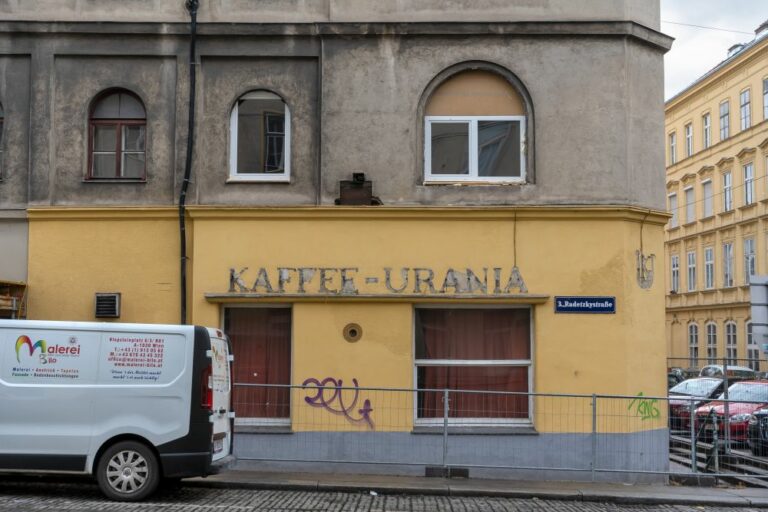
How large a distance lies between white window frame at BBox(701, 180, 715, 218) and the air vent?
42.9 metres

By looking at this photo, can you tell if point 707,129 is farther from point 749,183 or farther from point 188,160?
point 188,160

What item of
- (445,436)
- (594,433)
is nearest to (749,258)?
(594,433)

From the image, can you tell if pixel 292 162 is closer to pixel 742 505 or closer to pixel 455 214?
pixel 455 214

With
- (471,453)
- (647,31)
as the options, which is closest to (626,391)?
(471,453)

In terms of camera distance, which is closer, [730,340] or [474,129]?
[474,129]

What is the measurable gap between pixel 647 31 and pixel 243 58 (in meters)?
6.25

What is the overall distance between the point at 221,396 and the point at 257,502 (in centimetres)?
133

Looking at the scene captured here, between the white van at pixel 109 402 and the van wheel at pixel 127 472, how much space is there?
0.01m

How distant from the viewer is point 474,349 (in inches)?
599

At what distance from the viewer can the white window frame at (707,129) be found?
53.3 m

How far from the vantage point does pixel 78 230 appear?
15469 mm

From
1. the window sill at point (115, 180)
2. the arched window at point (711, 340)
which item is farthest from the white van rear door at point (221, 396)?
the arched window at point (711, 340)

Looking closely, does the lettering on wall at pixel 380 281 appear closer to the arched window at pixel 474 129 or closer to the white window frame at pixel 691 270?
the arched window at pixel 474 129

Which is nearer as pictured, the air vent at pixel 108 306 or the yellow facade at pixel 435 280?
the yellow facade at pixel 435 280
